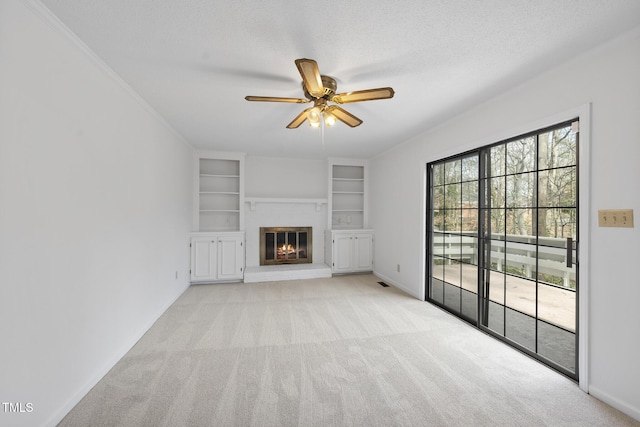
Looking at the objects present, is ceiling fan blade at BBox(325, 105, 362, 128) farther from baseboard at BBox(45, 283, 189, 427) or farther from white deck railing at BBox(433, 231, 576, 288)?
baseboard at BBox(45, 283, 189, 427)

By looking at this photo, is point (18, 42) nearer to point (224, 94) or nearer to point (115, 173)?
point (115, 173)

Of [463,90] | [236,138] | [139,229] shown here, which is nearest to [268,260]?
[236,138]

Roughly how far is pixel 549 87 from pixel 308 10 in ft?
6.59

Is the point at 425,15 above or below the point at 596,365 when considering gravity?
above

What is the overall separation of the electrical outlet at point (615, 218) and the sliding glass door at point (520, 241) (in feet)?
0.90

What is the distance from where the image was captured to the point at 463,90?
→ 2340 mm

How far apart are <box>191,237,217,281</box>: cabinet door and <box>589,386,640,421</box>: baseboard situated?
4.66 m

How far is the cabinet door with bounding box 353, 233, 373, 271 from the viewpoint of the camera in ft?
16.9

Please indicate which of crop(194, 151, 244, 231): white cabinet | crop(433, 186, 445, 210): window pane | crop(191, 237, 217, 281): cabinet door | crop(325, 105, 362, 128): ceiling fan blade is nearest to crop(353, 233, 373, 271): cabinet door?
crop(433, 186, 445, 210): window pane

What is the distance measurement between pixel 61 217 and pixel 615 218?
352 centimetres

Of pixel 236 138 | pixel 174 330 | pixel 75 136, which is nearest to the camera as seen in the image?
pixel 75 136

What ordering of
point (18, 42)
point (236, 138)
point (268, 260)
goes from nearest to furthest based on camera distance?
point (18, 42), point (236, 138), point (268, 260)

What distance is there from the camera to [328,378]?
1.96 m

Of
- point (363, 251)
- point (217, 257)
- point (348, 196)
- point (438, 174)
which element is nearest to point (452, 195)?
point (438, 174)
